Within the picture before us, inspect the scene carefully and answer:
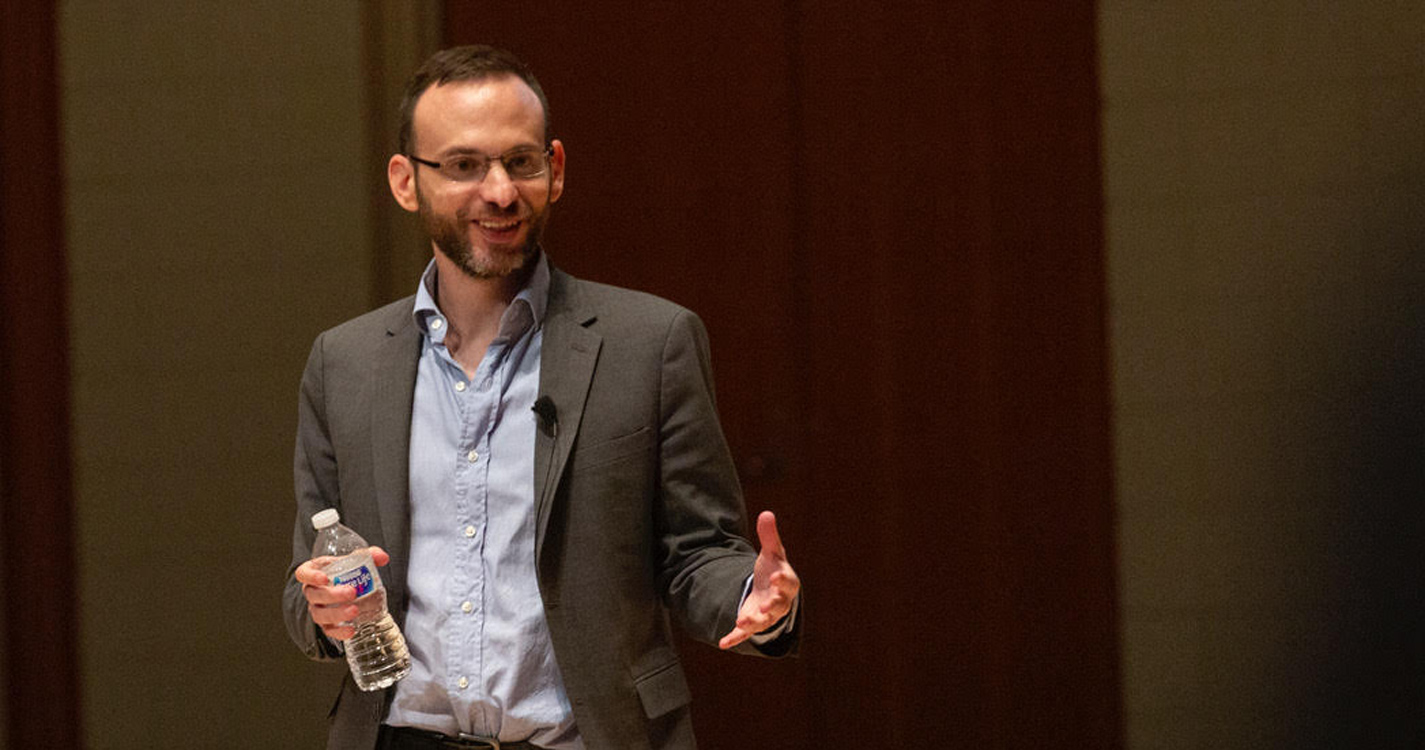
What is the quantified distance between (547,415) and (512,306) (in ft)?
0.49

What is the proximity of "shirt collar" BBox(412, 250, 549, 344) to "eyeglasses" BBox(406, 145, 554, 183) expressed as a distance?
99 mm

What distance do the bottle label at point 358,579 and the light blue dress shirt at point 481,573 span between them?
0.36ft

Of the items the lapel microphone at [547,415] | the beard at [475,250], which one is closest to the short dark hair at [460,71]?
the beard at [475,250]

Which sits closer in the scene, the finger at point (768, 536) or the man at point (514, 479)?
the finger at point (768, 536)

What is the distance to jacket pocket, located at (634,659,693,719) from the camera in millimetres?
1673

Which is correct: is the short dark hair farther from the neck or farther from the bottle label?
the bottle label

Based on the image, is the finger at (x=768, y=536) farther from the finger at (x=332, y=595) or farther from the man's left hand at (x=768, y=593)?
the finger at (x=332, y=595)

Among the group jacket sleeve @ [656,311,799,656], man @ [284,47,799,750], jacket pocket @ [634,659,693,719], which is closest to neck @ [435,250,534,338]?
man @ [284,47,799,750]

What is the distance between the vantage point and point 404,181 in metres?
1.84

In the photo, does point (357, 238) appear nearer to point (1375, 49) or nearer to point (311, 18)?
point (311, 18)

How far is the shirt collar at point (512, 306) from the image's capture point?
177cm

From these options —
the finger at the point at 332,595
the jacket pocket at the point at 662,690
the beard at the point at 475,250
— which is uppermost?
the beard at the point at 475,250

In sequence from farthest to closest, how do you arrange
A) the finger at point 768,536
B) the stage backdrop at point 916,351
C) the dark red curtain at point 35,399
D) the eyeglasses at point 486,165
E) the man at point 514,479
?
the dark red curtain at point 35,399 → the stage backdrop at point 916,351 → the eyeglasses at point 486,165 → the man at point 514,479 → the finger at point 768,536

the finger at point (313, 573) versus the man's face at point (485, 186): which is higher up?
the man's face at point (485, 186)
